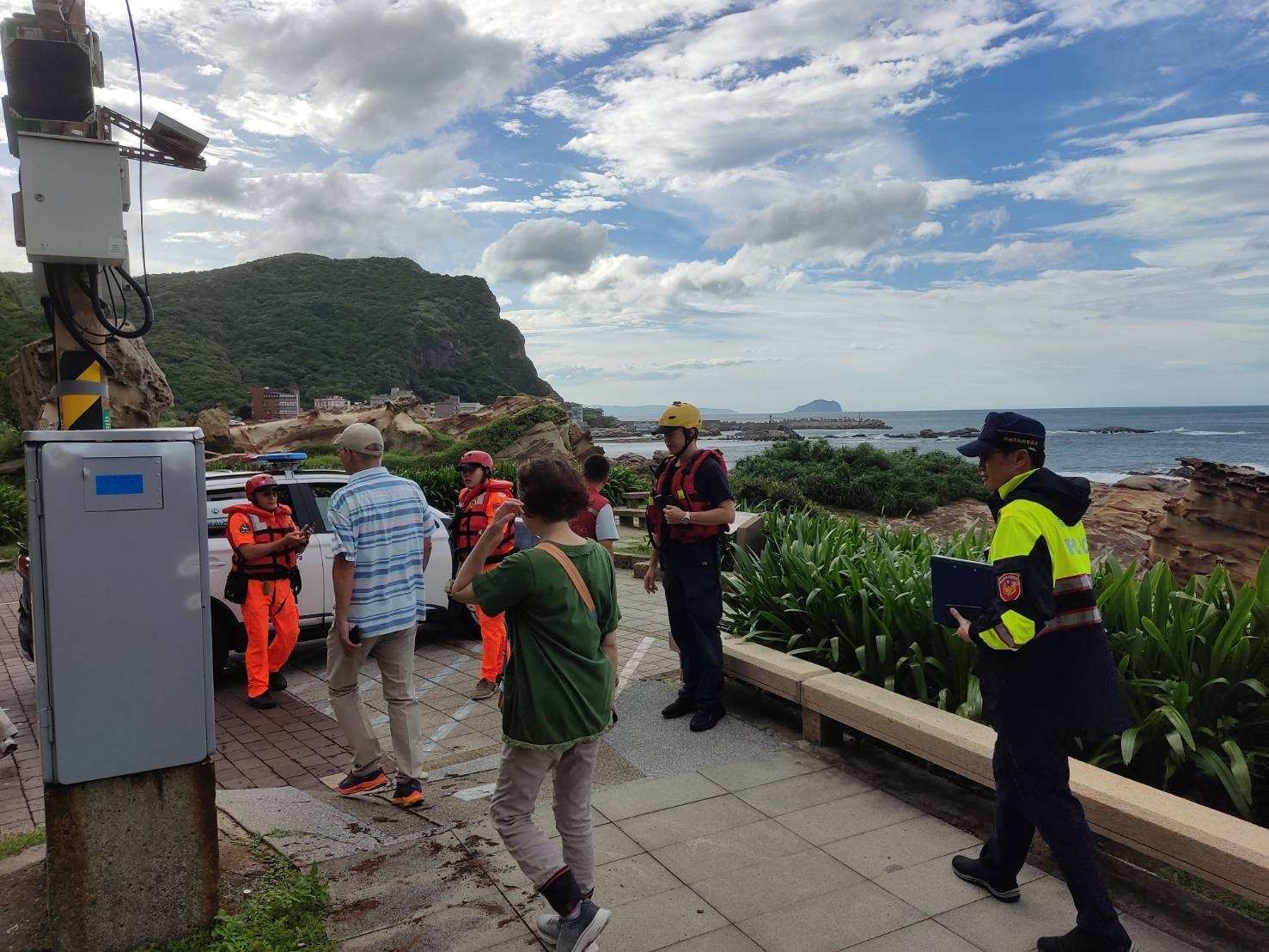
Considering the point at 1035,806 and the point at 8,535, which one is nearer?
the point at 1035,806

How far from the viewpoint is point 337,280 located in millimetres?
91938

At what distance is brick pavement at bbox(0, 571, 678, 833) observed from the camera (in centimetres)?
512

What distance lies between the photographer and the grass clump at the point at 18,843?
3455mm

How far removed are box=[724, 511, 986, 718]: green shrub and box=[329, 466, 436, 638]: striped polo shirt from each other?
255cm

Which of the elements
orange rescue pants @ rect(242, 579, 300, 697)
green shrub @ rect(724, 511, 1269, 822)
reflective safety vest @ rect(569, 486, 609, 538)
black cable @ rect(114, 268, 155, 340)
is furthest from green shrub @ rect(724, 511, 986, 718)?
black cable @ rect(114, 268, 155, 340)

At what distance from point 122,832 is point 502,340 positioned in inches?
3699

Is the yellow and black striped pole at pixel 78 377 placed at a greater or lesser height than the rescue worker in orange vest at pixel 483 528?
greater

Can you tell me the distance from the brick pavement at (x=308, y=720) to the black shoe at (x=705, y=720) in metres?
Answer: 1.20

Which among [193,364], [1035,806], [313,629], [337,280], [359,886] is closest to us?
[1035,806]

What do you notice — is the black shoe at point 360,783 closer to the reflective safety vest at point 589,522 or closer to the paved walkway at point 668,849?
the paved walkway at point 668,849

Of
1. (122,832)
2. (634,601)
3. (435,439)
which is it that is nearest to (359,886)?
(122,832)

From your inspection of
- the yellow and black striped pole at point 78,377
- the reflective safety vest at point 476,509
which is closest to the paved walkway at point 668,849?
the reflective safety vest at point 476,509

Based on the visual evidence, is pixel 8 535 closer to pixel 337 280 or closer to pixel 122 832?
pixel 122 832

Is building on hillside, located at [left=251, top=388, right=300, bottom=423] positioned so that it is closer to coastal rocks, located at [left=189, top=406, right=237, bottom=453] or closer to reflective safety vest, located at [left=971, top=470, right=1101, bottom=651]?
coastal rocks, located at [left=189, top=406, right=237, bottom=453]
